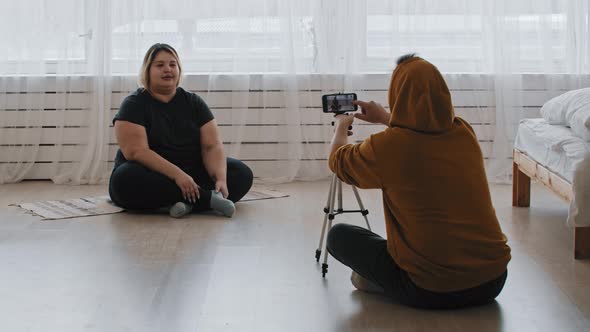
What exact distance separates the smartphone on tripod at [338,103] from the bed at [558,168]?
971mm

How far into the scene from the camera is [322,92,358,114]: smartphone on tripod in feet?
10.6

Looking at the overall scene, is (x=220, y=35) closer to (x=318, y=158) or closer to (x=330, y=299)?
(x=318, y=158)

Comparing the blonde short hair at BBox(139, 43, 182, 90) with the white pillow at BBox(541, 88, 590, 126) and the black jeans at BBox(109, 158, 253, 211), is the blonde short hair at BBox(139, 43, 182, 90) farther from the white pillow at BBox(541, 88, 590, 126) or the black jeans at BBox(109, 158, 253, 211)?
the white pillow at BBox(541, 88, 590, 126)

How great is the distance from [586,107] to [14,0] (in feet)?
11.7

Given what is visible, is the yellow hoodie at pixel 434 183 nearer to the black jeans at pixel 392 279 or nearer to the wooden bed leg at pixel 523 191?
the black jeans at pixel 392 279

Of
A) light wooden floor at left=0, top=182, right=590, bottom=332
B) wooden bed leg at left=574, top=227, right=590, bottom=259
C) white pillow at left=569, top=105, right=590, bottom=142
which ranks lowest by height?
light wooden floor at left=0, top=182, right=590, bottom=332

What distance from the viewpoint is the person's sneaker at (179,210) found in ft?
14.4

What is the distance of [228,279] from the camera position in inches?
130

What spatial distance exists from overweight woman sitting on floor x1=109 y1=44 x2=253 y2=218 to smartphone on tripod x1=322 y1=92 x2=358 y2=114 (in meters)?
1.34

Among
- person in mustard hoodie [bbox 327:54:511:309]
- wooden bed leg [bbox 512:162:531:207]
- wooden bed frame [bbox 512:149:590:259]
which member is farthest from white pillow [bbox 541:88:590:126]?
person in mustard hoodie [bbox 327:54:511:309]

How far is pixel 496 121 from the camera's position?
556 centimetres

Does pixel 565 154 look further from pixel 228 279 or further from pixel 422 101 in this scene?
pixel 228 279

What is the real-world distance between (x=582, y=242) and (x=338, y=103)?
3.91ft

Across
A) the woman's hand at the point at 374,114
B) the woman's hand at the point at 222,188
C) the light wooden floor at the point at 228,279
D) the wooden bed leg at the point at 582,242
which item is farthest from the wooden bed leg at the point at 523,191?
the woman's hand at the point at 374,114
